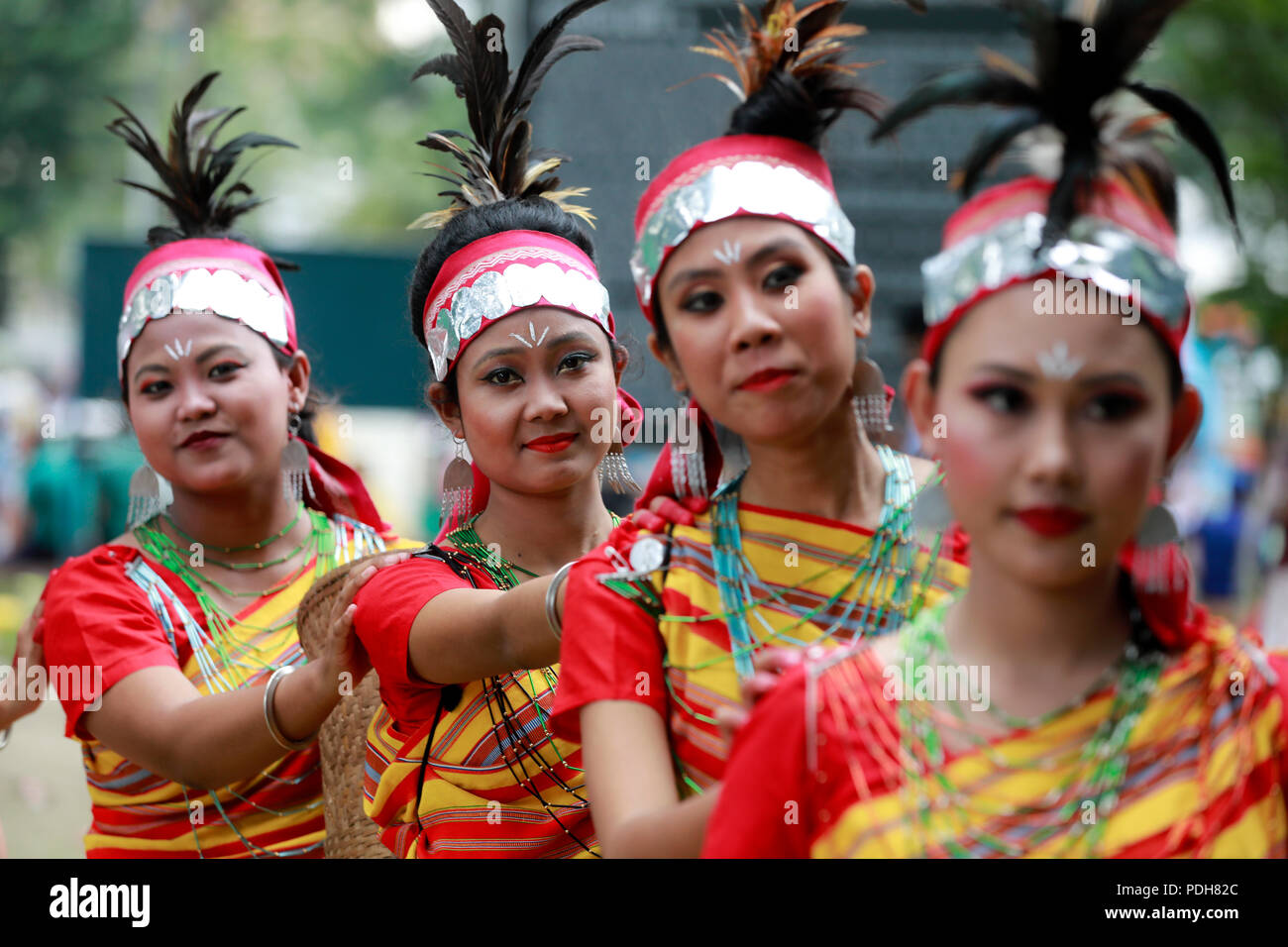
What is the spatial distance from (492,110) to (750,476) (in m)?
1.16

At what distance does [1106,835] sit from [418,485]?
15.7m

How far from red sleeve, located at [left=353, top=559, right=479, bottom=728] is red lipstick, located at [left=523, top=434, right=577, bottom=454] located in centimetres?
27

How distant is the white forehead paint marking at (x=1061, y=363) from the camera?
1535 millimetres

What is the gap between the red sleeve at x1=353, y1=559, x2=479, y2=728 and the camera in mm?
2537

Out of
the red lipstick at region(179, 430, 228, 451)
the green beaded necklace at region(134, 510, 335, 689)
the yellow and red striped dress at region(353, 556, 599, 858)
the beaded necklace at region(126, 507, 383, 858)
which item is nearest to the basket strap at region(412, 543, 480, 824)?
the yellow and red striped dress at region(353, 556, 599, 858)

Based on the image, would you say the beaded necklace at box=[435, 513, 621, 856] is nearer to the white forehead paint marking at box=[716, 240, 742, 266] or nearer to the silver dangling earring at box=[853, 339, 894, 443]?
the silver dangling earring at box=[853, 339, 894, 443]

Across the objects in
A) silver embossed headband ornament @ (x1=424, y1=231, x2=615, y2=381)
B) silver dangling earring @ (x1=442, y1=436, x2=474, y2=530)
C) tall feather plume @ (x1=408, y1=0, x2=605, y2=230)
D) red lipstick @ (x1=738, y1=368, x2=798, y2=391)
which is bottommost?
red lipstick @ (x1=738, y1=368, x2=798, y2=391)

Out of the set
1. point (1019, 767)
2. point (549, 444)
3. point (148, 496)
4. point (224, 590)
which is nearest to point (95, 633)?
point (224, 590)

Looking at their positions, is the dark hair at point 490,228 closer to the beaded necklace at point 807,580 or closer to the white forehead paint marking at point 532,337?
the white forehead paint marking at point 532,337

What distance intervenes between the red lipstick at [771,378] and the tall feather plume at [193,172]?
201 centimetres

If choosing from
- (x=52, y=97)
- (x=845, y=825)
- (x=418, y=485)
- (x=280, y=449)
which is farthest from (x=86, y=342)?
(x=52, y=97)

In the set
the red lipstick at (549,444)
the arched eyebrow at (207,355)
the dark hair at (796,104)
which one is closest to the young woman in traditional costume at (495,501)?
the red lipstick at (549,444)

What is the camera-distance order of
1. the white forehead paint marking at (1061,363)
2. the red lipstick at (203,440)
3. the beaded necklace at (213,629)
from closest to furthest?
the white forehead paint marking at (1061,363) → the beaded necklace at (213,629) → the red lipstick at (203,440)
